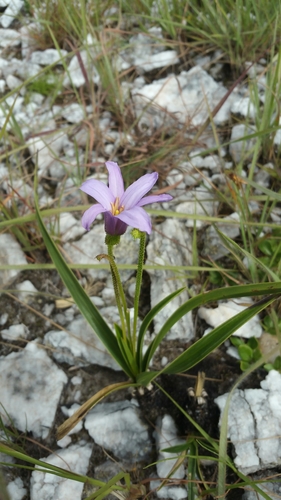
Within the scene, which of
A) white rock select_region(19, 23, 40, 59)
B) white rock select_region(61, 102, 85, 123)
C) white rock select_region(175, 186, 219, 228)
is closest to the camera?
white rock select_region(175, 186, 219, 228)

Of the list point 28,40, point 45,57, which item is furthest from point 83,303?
point 28,40

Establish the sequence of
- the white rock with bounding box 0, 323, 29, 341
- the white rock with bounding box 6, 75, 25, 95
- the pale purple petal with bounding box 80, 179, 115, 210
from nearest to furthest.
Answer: the pale purple petal with bounding box 80, 179, 115, 210, the white rock with bounding box 0, 323, 29, 341, the white rock with bounding box 6, 75, 25, 95

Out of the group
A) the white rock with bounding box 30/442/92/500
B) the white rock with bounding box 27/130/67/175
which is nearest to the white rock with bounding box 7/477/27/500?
the white rock with bounding box 30/442/92/500

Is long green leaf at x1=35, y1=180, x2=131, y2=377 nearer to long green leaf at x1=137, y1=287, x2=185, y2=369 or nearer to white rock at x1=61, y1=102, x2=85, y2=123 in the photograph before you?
long green leaf at x1=137, y1=287, x2=185, y2=369

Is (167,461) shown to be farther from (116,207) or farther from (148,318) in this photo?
(116,207)

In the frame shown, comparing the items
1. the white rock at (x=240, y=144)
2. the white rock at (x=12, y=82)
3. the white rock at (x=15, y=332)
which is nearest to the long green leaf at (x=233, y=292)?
the white rock at (x=15, y=332)

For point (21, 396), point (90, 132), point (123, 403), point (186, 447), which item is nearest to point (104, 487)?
point (186, 447)

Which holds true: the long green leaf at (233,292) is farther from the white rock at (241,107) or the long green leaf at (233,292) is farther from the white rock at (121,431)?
the white rock at (241,107)
